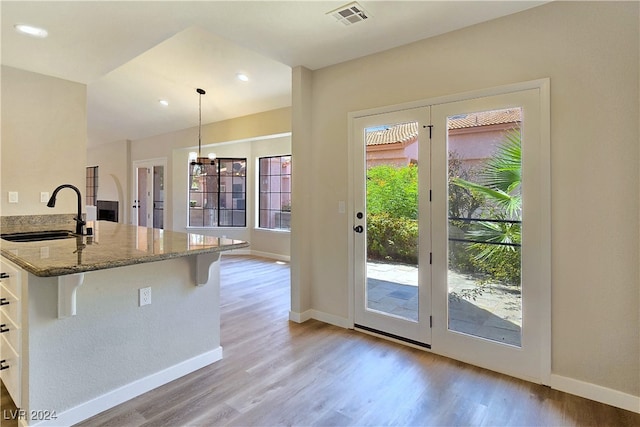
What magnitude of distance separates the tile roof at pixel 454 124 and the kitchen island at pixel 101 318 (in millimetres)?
1645

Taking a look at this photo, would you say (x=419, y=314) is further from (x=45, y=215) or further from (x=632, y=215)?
(x=45, y=215)

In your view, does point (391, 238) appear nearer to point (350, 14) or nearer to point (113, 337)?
point (350, 14)

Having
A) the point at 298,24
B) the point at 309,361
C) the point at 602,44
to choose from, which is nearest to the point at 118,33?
the point at 298,24

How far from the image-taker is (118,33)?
2.70 meters

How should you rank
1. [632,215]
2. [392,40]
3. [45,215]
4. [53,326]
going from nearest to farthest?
[53,326], [632,215], [392,40], [45,215]

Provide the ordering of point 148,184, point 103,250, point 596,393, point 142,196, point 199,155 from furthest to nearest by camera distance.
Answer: point 142,196 < point 148,184 < point 199,155 < point 596,393 < point 103,250

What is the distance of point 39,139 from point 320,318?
3.58m

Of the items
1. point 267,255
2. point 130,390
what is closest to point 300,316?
point 130,390

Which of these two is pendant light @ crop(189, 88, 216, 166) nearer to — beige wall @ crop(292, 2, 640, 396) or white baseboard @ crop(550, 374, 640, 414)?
beige wall @ crop(292, 2, 640, 396)

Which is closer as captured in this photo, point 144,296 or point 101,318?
point 101,318

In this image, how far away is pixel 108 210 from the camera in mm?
9031

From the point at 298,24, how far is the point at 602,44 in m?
1.99

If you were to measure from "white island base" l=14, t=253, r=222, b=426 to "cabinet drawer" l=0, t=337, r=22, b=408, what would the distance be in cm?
8

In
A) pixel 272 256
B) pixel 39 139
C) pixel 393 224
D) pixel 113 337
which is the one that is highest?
pixel 39 139
